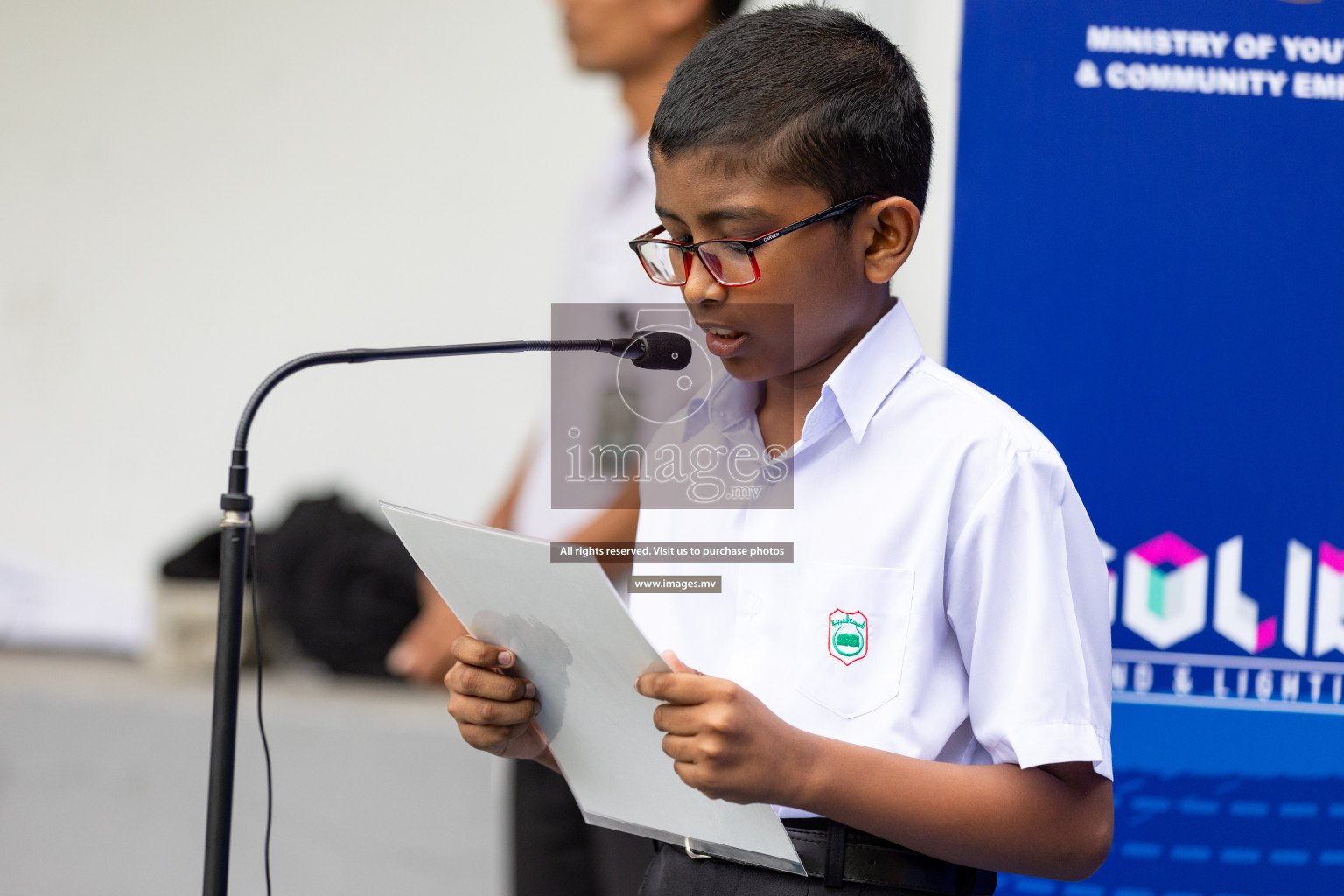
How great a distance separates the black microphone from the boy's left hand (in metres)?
0.30

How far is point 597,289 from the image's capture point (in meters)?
1.59

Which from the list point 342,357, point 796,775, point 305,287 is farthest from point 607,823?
point 305,287

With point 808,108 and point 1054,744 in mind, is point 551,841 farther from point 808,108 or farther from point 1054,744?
point 808,108

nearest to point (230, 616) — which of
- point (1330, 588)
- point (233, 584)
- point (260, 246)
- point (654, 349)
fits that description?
point (233, 584)

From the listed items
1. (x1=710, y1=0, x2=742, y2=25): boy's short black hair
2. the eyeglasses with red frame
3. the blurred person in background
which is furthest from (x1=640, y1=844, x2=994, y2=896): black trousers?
(x1=710, y1=0, x2=742, y2=25): boy's short black hair

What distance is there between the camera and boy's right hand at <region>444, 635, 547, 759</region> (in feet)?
2.97

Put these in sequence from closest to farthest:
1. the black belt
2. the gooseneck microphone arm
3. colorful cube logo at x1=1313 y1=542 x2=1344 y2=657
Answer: the black belt
the gooseneck microphone arm
colorful cube logo at x1=1313 y1=542 x2=1344 y2=657

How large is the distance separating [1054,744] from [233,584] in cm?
67

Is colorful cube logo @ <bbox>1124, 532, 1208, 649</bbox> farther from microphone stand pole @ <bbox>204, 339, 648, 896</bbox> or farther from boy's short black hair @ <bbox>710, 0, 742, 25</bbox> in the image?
boy's short black hair @ <bbox>710, 0, 742, 25</bbox>

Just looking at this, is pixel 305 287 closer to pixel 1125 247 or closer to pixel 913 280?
pixel 913 280

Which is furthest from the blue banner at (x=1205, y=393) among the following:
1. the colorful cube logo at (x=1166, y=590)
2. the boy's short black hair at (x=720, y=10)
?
the boy's short black hair at (x=720, y=10)

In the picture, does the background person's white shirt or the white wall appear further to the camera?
the white wall

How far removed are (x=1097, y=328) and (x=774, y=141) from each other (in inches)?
31.7

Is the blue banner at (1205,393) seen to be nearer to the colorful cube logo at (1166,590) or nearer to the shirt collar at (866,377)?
the colorful cube logo at (1166,590)
